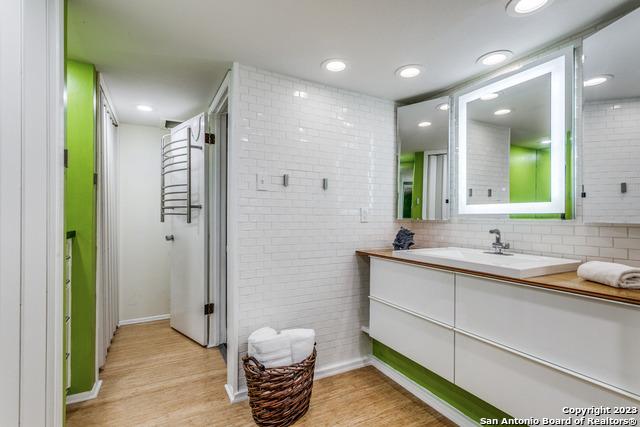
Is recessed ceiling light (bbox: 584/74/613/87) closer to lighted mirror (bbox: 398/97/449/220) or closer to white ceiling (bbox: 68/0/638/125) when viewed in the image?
white ceiling (bbox: 68/0/638/125)

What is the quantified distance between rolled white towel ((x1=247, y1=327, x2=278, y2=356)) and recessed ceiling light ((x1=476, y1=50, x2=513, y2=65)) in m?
2.23

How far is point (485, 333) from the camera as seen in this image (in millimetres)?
1477

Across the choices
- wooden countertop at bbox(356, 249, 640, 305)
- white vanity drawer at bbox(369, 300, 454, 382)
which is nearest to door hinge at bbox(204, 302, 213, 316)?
white vanity drawer at bbox(369, 300, 454, 382)

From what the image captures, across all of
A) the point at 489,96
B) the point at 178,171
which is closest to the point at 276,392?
the point at 178,171

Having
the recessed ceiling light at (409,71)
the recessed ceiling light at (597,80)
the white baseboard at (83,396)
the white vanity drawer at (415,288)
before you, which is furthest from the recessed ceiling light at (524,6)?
the white baseboard at (83,396)

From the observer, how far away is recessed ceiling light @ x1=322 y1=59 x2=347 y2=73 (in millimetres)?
1931

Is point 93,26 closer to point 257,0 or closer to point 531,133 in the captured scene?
point 257,0

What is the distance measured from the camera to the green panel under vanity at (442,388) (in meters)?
1.69

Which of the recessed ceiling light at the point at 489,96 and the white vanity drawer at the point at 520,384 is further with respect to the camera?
the recessed ceiling light at the point at 489,96

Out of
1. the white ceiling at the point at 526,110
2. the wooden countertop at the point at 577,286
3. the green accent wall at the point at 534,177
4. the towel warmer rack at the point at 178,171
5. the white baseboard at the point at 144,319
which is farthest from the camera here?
the white baseboard at the point at 144,319

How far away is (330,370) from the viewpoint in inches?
91.3

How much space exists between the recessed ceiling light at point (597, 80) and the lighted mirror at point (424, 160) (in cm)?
88

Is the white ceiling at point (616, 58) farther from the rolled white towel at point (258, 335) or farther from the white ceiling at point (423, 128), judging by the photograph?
the rolled white towel at point (258, 335)

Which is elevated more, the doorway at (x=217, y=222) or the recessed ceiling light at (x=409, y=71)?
the recessed ceiling light at (x=409, y=71)
